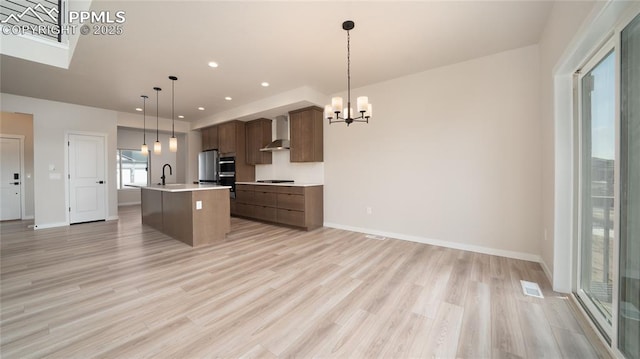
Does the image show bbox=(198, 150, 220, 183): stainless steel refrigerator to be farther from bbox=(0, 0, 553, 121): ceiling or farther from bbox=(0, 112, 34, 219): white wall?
bbox=(0, 112, 34, 219): white wall

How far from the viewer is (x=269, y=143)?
605 centimetres

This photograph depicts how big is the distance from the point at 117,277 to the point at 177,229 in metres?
1.46

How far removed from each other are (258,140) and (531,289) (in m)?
5.56

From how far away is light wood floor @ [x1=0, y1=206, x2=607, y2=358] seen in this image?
1552 millimetres

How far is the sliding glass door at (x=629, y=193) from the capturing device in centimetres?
133

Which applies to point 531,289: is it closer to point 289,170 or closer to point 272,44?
point 272,44

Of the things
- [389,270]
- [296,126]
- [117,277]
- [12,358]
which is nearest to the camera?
[12,358]

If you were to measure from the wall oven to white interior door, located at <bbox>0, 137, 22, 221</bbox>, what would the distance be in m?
4.83

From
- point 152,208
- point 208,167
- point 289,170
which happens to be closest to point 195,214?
point 152,208

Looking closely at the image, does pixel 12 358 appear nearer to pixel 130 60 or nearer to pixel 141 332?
pixel 141 332

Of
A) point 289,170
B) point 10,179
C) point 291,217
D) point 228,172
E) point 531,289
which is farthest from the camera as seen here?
point 228,172

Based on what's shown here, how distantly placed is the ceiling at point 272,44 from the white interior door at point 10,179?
2.29m

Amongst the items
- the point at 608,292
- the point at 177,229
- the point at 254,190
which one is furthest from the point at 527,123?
the point at 177,229

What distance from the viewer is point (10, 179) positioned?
19.2 feet
